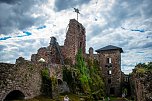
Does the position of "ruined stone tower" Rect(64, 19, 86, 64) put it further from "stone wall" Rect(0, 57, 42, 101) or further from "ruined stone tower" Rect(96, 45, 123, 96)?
"ruined stone tower" Rect(96, 45, 123, 96)

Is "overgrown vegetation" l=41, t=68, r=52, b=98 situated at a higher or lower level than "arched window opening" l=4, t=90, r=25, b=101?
higher

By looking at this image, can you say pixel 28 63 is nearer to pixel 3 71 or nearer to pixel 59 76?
pixel 3 71

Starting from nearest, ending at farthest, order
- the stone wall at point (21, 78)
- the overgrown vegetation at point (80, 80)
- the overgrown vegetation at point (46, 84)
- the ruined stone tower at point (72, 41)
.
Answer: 1. the stone wall at point (21, 78)
2. the overgrown vegetation at point (46, 84)
3. the overgrown vegetation at point (80, 80)
4. the ruined stone tower at point (72, 41)

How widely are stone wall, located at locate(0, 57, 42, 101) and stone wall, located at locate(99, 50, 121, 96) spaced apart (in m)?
28.7

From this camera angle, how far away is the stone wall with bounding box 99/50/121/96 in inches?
2056

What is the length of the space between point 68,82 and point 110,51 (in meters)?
23.0

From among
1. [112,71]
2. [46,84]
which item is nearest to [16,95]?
[46,84]

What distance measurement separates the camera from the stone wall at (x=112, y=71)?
52.2 meters

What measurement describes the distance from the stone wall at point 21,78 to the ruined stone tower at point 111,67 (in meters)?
28.8

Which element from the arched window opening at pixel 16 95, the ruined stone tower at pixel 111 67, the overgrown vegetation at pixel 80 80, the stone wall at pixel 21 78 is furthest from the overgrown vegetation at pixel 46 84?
the ruined stone tower at pixel 111 67

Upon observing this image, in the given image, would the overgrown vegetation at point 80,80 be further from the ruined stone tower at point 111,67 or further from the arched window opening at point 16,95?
the ruined stone tower at point 111,67

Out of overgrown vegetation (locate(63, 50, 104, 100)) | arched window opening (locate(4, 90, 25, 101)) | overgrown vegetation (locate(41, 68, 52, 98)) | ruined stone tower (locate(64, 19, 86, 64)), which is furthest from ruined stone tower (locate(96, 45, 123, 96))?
arched window opening (locate(4, 90, 25, 101))

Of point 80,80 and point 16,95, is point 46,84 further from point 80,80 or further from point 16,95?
point 80,80

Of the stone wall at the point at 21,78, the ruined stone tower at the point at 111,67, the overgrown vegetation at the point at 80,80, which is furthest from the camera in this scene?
the ruined stone tower at the point at 111,67
